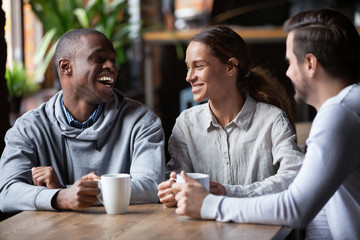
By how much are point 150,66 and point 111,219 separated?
14.0ft

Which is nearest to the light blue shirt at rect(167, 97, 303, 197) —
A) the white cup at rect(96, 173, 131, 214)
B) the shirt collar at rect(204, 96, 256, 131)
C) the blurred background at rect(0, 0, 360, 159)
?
the shirt collar at rect(204, 96, 256, 131)

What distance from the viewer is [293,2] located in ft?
21.0

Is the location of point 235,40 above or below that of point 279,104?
above

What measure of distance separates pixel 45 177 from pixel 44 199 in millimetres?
117

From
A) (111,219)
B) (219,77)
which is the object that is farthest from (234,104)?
(111,219)

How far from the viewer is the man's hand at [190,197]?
154 centimetres

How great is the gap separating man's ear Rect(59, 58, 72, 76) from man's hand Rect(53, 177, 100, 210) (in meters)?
0.49

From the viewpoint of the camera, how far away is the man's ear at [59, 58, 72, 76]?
2.02 meters

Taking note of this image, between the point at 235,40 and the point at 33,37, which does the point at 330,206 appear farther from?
the point at 33,37

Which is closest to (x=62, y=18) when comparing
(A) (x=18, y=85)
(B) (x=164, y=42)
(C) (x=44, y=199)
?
(A) (x=18, y=85)

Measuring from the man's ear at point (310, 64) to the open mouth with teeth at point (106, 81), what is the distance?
69 cm

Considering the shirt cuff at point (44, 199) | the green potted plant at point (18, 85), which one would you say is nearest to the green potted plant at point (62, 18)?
the green potted plant at point (18, 85)

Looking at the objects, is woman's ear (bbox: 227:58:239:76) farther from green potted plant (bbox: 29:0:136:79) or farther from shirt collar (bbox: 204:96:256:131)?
green potted plant (bbox: 29:0:136:79)

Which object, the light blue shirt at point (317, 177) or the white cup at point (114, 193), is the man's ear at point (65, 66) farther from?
the light blue shirt at point (317, 177)
